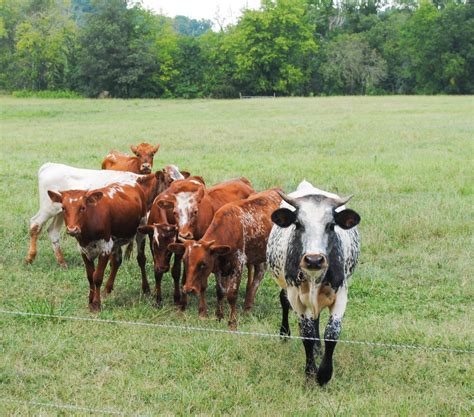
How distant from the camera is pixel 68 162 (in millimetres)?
18781

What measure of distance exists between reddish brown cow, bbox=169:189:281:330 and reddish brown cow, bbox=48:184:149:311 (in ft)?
3.87

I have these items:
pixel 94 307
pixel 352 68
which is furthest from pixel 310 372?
pixel 352 68

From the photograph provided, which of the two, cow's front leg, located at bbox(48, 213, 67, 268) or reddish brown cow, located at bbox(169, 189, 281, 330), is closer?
reddish brown cow, located at bbox(169, 189, 281, 330)

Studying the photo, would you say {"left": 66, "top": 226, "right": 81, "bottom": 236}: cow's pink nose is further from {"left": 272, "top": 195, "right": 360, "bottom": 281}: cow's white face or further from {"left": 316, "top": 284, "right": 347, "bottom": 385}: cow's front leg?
{"left": 316, "top": 284, "right": 347, "bottom": 385}: cow's front leg

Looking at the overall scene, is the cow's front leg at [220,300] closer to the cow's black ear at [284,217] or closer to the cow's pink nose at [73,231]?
the cow's pink nose at [73,231]

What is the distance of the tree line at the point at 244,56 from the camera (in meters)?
73.4

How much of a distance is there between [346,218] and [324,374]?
1285mm

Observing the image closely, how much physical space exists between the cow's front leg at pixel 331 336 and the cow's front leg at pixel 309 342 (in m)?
0.14

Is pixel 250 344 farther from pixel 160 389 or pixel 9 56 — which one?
pixel 9 56

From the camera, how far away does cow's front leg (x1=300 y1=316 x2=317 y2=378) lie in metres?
6.02

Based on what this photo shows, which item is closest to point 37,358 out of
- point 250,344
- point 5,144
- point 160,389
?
point 160,389

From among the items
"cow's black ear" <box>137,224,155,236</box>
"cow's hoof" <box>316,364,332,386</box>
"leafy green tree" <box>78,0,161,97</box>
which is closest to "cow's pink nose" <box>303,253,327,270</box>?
"cow's hoof" <box>316,364,332,386</box>

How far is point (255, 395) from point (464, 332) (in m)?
2.48

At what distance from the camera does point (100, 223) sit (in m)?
8.13
